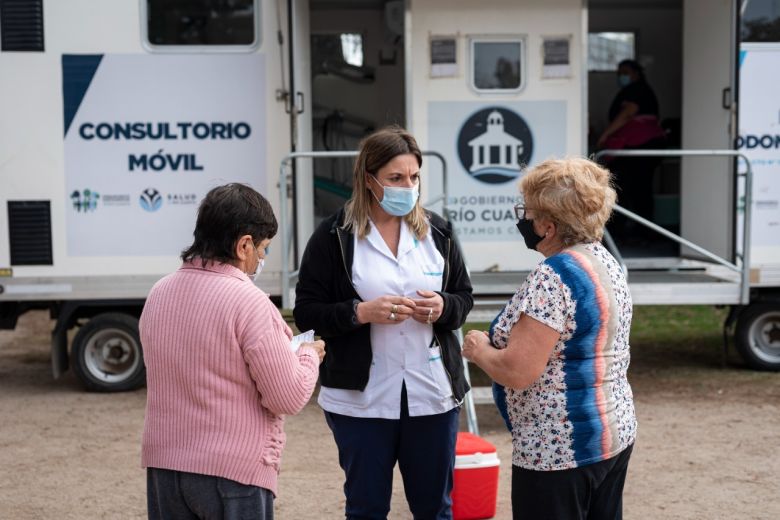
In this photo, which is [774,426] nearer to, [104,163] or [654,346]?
[654,346]

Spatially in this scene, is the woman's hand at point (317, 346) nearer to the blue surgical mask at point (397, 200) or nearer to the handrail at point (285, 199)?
the blue surgical mask at point (397, 200)

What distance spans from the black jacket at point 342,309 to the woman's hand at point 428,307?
32 millimetres

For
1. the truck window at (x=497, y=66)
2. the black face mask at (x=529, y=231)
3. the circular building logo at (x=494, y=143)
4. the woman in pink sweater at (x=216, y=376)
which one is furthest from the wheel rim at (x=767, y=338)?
the woman in pink sweater at (x=216, y=376)

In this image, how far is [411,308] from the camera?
3.07 m

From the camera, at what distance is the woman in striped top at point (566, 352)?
2.56 meters

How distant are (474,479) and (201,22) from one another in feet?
12.7

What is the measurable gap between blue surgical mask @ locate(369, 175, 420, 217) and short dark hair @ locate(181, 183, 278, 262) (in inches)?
27.0

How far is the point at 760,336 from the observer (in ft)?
23.9

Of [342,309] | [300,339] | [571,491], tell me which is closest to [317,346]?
[300,339]

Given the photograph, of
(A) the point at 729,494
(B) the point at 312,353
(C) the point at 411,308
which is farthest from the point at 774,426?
(B) the point at 312,353

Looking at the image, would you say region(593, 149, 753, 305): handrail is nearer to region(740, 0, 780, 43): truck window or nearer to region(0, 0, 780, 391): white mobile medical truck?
region(0, 0, 780, 391): white mobile medical truck

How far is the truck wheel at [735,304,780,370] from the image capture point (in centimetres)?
713

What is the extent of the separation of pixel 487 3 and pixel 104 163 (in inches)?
109

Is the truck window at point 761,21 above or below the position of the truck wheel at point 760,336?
above
